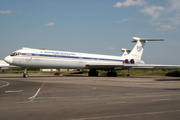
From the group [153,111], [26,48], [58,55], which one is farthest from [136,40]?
[153,111]

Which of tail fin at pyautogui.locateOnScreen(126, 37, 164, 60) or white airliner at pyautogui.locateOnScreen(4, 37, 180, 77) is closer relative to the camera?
white airliner at pyautogui.locateOnScreen(4, 37, 180, 77)

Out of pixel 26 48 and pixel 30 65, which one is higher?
pixel 26 48

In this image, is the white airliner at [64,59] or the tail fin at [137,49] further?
the tail fin at [137,49]

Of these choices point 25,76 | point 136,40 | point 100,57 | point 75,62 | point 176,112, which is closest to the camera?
point 176,112

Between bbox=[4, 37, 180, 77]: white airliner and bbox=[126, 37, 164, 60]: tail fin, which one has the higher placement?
bbox=[126, 37, 164, 60]: tail fin

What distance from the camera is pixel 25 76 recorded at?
25750mm

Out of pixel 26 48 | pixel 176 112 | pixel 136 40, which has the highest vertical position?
pixel 136 40

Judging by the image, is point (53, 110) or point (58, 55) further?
point (58, 55)

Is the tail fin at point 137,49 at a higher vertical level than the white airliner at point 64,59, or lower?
higher

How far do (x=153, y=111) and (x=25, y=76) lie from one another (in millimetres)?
22417

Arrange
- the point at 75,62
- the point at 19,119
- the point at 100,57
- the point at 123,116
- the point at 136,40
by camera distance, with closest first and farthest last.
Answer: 1. the point at 19,119
2. the point at 123,116
3. the point at 75,62
4. the point at 100,57
5. the point at 136,40

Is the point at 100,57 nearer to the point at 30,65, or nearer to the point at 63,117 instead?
the point at 30,65

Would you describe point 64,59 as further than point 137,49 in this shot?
No

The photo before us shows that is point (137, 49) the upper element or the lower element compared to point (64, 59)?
upper
